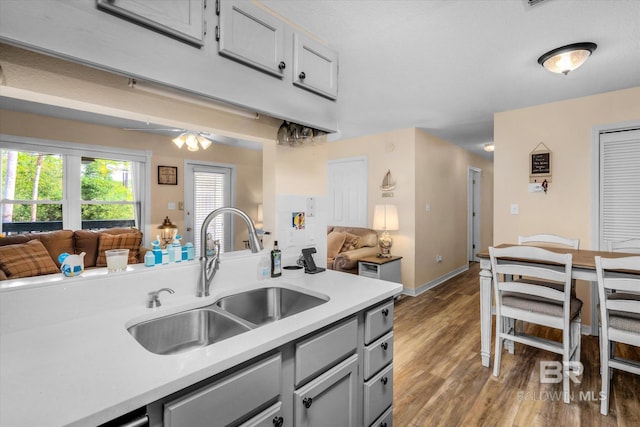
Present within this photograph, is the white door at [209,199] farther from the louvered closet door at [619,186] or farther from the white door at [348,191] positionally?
the louvered closet door at [619,186]

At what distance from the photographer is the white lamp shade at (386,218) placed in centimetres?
420

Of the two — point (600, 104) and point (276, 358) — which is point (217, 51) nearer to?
point (276, 358)

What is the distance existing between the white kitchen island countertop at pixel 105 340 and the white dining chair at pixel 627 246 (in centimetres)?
239

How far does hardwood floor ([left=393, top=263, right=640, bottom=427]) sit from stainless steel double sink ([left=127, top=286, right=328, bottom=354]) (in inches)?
40.5

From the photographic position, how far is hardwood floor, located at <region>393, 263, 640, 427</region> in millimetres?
1794

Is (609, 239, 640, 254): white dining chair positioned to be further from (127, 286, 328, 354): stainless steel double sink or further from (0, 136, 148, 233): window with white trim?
(0, 136, 148, 233): window with white trim

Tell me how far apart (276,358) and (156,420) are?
356 millimetres

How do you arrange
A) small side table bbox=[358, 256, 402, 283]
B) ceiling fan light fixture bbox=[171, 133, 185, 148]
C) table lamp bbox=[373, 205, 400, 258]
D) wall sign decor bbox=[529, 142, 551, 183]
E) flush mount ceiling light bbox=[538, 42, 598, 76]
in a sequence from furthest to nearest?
table lamp bbox=[373, 205, 400, 258]
small side table bbox=[358, 256, 402, 283]
wall sign decor bbox=[529, 142, 551, 183]
ceiling fan light fixture bbox=[171, 133, 185, 148]
flush mount ceiling light bbox=[538, 42, 598, 76]

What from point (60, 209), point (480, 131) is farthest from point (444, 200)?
point (60, 209)

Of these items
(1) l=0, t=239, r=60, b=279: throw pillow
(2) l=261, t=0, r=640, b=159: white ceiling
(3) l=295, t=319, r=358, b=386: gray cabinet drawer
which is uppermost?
(2) l=261, t=0, r=640, b=159: white ceiling

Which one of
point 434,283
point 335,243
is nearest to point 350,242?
point 335,243

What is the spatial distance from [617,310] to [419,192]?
266cm

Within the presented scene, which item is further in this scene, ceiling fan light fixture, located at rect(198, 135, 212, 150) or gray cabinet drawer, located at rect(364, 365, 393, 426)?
ceiling fan light fixture, located at rect(198, 135, 212, 150)

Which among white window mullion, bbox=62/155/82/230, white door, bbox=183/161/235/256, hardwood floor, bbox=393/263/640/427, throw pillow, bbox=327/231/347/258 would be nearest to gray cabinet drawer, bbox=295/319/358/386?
hardwood floor, bbox=393/263/640/427
